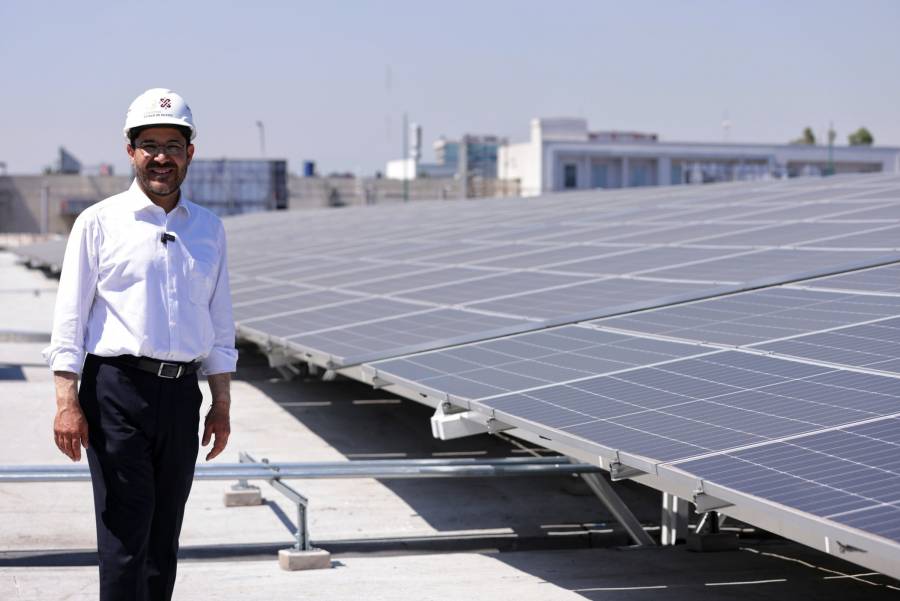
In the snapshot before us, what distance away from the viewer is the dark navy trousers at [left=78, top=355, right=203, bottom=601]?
534cm

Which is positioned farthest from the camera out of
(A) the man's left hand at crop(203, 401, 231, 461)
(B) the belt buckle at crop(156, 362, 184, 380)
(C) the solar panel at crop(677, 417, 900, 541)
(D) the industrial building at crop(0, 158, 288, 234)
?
(D) the industrial building at crop(0, 158, 288, 234)

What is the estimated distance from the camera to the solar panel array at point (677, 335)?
6.50 meters

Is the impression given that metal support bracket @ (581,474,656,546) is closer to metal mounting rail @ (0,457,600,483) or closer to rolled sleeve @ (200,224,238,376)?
metal mounting rail @ (0,457,600,483)

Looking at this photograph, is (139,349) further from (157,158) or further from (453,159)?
(453,159)

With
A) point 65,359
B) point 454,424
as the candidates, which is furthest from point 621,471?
point 65,359

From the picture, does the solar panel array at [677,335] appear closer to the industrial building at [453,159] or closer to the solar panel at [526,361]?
the solar panel at [526,361]

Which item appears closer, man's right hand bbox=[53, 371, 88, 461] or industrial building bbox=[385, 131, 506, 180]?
man's right hand bbox=[53, 371, 88, 461]

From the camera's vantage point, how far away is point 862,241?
13102 millimetres

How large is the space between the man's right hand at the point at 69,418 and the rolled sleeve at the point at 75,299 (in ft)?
0.20

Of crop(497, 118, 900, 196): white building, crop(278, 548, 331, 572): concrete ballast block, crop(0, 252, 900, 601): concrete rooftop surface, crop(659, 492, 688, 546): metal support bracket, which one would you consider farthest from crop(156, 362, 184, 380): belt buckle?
crop(497, 118, 900, 196): white building

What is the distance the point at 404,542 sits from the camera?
988cm

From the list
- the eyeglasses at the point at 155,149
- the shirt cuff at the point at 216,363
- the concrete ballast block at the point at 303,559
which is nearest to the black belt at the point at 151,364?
the shirt cuff at the point at 216,363

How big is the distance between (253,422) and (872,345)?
29.6 feet

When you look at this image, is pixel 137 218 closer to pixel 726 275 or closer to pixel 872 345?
pixel 872 345
